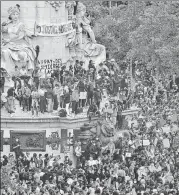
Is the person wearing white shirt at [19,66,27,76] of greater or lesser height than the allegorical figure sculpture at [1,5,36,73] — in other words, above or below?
below

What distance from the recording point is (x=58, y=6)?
69.2 meters

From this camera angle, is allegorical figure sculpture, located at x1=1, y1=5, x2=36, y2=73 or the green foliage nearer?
allegorical figure sculpture, located at x1=1, y1=5, x2=36, y2=73

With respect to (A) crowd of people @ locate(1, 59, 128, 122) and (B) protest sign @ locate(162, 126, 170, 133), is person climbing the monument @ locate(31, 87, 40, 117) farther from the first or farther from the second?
(B) protest sign @ locate(162, 126, 170, 133)

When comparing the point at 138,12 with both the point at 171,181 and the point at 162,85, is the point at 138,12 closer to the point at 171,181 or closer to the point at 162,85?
the point at 162,85

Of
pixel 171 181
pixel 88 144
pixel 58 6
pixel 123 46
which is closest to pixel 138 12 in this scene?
pixel 123 46

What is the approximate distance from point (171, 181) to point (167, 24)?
2946 cm

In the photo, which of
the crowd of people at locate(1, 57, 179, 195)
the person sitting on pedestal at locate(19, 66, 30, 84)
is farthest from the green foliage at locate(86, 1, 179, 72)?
the person sitting on pedestal at locate(19, 66, 30, 84)

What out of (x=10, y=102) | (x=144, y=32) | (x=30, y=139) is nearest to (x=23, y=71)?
(x=10, y=102)

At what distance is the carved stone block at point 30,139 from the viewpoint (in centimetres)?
6462

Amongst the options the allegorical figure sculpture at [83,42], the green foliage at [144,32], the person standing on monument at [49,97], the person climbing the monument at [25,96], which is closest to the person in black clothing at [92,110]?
the person standing on monument at [49,97]

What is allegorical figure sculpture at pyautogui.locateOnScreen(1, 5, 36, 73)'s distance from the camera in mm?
67438

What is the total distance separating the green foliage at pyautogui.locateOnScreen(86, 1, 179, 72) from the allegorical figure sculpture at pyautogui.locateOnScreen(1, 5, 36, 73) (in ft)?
63.1

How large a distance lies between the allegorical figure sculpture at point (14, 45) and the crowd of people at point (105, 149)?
1194 mm

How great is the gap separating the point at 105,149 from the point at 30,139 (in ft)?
11.5
